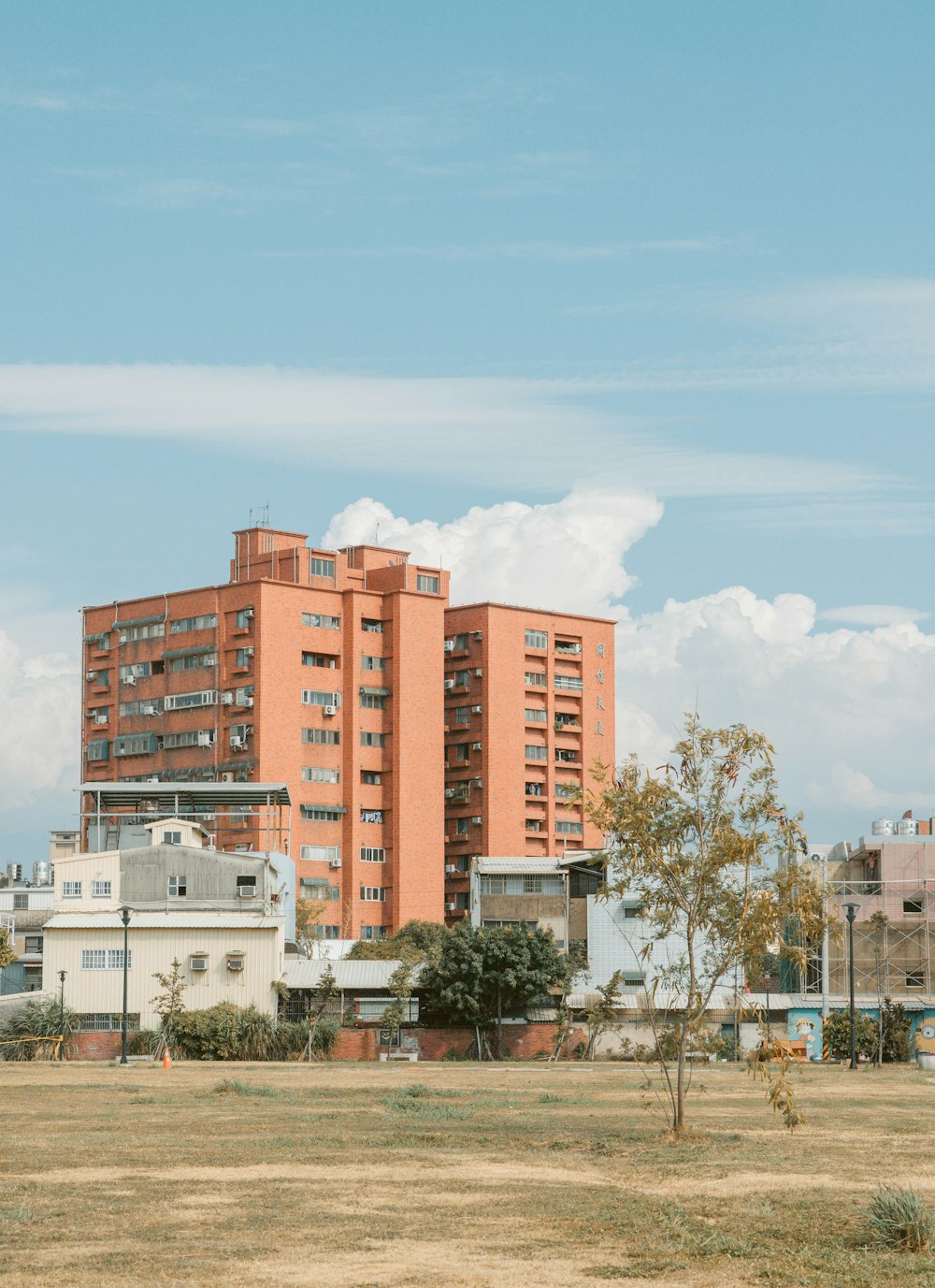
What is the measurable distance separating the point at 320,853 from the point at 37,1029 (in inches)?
2693

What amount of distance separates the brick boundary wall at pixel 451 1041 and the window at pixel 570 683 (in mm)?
79813

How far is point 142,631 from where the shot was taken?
14488 centimetres

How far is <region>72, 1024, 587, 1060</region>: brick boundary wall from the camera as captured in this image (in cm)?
7088

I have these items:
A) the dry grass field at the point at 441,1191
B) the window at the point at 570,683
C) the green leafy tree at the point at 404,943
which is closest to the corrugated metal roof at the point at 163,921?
the green leafy tree at the point at 404,943

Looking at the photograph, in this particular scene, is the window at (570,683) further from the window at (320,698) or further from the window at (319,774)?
the window at (319,774)

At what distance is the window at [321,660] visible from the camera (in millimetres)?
139250

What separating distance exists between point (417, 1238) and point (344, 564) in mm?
130109

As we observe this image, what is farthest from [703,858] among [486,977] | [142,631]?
[142,631]

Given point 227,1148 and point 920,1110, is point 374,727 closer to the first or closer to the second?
point 920,1110

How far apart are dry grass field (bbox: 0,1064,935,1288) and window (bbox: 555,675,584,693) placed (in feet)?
368

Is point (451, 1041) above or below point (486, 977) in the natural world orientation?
below

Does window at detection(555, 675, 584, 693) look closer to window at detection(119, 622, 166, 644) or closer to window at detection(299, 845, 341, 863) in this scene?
window at detection(299, 845, 341, 863)

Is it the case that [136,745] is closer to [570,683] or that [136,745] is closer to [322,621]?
[322,621]

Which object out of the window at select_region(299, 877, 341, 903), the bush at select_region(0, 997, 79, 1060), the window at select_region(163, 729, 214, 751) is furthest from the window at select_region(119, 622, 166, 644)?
the bush at select_region(0, 997, 79, 1060)
